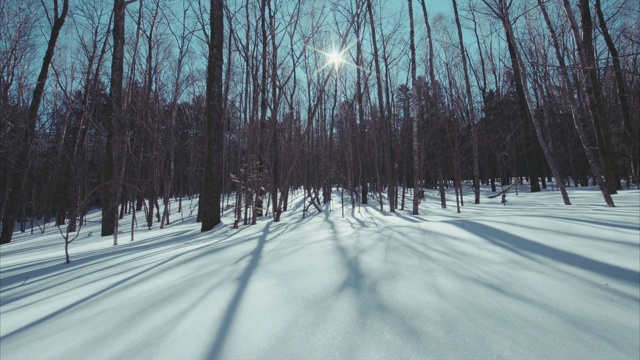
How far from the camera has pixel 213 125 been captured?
20.4ft

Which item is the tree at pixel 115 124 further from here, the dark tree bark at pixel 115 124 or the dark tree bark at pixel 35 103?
the dark tree bark at pixel 35 103

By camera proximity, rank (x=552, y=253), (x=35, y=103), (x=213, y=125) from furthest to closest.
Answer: (x=35, y=103), (x=213, y=125), (x=552, y=253)

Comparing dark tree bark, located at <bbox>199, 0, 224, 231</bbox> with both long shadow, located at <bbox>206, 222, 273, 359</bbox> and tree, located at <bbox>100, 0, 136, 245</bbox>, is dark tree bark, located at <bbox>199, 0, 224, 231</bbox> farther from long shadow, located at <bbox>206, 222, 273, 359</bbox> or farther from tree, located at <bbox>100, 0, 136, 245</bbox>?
long shadow, located at <bbox>206, 222, 273, 359</bbox>

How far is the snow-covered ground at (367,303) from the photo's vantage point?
1.17m

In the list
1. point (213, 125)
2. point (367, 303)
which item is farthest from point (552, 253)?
point (213, 125)

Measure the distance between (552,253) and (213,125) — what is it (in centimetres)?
606

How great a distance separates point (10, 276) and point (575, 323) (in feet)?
15.7

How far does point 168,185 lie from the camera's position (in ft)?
33.0

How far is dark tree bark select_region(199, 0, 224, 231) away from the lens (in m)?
6.11

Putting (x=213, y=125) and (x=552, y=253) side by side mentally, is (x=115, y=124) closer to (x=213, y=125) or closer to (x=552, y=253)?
(x=213, y=125)

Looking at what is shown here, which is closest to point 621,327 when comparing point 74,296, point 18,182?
point 74,296

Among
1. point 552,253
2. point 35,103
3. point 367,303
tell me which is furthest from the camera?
point 35,103

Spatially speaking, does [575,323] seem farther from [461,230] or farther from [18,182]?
[18,182]

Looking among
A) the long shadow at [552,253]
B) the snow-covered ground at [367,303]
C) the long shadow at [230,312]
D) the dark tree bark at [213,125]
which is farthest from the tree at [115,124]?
the long shadow at [552,253]
